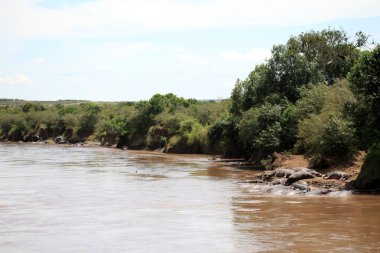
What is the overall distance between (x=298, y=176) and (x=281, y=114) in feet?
62.1

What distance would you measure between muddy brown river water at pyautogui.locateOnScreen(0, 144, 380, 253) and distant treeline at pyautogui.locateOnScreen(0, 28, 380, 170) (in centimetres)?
690

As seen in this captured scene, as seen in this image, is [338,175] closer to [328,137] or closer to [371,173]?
[371,173]

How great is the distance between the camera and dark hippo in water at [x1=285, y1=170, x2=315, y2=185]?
40656mm

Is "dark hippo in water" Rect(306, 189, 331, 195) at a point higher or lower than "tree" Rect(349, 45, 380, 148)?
lower

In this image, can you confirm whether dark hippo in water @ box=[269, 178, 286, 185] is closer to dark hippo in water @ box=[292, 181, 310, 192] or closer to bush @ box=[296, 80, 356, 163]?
dark hippo in water @ box=[292, 181, 310, 192]

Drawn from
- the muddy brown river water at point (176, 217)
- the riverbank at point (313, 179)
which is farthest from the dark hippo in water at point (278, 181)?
the muddy brown river water at point (176, 217)

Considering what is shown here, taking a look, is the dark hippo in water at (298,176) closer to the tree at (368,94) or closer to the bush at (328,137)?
the bush at (328,137)

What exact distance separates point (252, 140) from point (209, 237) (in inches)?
1386

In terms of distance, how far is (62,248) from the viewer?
22984mm

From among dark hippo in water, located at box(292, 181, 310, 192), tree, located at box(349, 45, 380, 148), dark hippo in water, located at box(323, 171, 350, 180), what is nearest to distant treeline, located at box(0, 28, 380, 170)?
tree, located at box(349, 45, 380, 148)

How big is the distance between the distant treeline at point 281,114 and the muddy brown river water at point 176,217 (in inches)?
271

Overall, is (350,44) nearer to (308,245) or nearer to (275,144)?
(275,144)

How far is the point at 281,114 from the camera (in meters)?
59.2

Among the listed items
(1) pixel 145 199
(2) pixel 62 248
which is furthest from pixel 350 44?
(2) pixel 62 248
